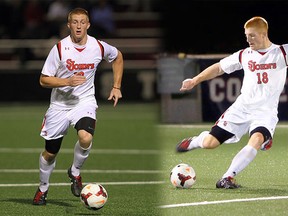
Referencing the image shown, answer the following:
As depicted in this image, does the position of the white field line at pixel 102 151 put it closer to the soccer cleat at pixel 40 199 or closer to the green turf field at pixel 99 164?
the green turf field at pixel 99 164

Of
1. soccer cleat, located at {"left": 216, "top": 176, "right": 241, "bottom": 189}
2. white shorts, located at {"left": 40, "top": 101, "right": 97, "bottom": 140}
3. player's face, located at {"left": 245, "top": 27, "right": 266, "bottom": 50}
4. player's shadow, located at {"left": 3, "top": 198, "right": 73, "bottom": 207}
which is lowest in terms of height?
player's shadow, located at {"left": 3, "top": 198, "right": 73, "bottom": 207}

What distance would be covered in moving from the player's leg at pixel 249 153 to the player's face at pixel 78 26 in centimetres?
157

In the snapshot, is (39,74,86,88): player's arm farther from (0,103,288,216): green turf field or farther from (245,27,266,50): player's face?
(245,27,266,50): player's face

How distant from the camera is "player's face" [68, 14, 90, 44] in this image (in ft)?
25.0

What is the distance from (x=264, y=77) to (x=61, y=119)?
1.72m

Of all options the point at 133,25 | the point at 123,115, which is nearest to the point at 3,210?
the point at 123,115

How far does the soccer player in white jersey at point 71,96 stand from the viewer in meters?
7.71

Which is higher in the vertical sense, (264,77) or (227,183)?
(264,77)

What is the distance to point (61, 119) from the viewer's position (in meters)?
7.84

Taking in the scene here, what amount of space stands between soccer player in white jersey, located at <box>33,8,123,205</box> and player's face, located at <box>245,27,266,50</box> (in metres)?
1.15

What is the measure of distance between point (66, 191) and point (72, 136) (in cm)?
575

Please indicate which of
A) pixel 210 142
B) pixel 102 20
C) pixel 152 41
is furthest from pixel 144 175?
pixel 152 41

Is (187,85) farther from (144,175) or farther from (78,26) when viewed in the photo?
(144,175)

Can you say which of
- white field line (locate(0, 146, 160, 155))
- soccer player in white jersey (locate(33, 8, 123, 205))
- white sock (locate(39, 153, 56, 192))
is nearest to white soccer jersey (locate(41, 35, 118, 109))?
soccer player in white jersey (locate(33, 8, 123, 205))
